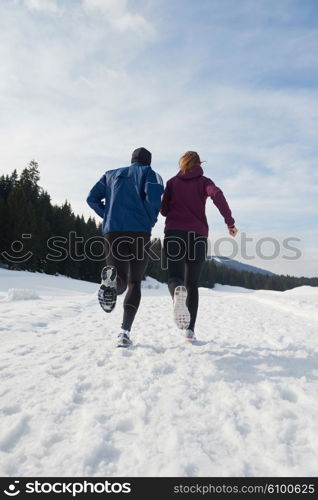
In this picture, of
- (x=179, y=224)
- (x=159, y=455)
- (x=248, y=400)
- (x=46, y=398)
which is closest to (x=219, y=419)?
(x=248, y=400)

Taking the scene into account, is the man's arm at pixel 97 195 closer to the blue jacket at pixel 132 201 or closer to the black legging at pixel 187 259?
the blue jacket at pixel 132 201

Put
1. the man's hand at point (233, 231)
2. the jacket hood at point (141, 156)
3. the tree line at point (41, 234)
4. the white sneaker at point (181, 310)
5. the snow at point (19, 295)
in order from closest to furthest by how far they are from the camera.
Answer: the white sneaker at point (181, 310), the jacket hood at point (141, 156), the man's hand at point (233, 231), the snow at point (19, 295), the tree line at point (41, 234)

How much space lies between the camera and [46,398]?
2125mm

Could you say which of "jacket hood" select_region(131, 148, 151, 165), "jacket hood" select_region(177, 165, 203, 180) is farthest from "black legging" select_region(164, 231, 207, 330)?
"jacket hood" select_region(131, 148, 151, 165)

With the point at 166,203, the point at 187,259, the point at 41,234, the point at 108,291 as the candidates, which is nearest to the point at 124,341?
the point at 108,291

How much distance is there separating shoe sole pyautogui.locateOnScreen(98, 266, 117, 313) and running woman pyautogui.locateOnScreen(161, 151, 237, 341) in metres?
0.71

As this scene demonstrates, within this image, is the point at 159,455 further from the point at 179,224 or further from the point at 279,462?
the point at 179,224

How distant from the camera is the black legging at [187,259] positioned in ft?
12.6

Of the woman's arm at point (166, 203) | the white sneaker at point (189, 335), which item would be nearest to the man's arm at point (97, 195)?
the woman's arm at point (166, 203)

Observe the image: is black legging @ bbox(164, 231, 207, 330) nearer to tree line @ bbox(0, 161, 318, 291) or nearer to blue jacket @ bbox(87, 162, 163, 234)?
blue jacket @ bbox(87, 162, 163, 234)

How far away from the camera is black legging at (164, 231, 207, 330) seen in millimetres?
3842

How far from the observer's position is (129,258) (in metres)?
3.66

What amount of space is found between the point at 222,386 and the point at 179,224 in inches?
78.5

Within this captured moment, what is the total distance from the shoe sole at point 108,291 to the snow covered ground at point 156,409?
494 millimetres
